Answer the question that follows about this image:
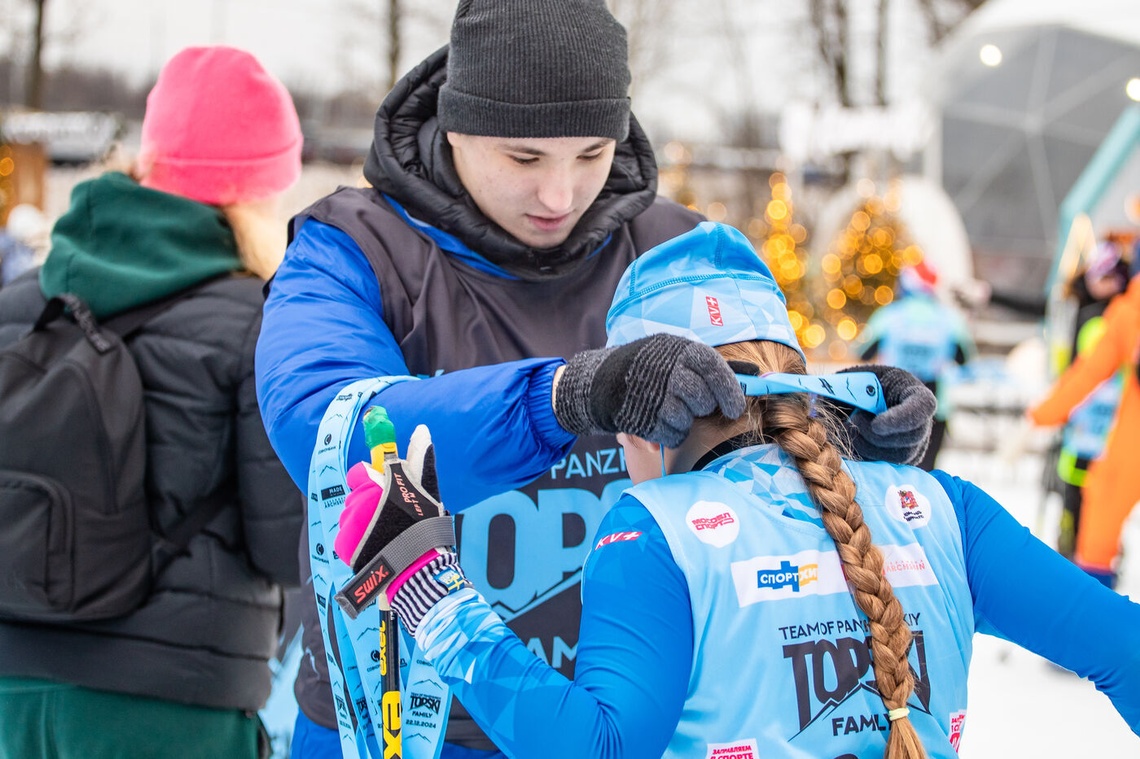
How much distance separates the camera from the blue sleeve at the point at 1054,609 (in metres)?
1.29

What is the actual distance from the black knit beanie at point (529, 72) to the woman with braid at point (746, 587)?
0.37 m

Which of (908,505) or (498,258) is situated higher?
(498,258)

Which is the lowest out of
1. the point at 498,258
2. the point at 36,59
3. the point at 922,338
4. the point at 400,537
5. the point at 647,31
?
the point at 36,59

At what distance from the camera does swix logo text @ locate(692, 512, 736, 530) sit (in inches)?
49.5

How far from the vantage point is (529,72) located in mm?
1646

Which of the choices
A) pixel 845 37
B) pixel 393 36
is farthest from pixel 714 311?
pixel 845 37

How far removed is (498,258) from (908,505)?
75 centimetres

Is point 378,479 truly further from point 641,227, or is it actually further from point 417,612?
point 641,227

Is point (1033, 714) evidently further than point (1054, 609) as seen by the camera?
Yes

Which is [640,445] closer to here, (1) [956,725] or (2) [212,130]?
(1) [956,725]

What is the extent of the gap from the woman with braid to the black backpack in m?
0.89

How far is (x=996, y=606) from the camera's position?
1354 mm

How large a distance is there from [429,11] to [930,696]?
55.8 ft

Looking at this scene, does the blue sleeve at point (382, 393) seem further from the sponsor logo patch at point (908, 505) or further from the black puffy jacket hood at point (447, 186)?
the sponsor logo patch at point (908, 505)
